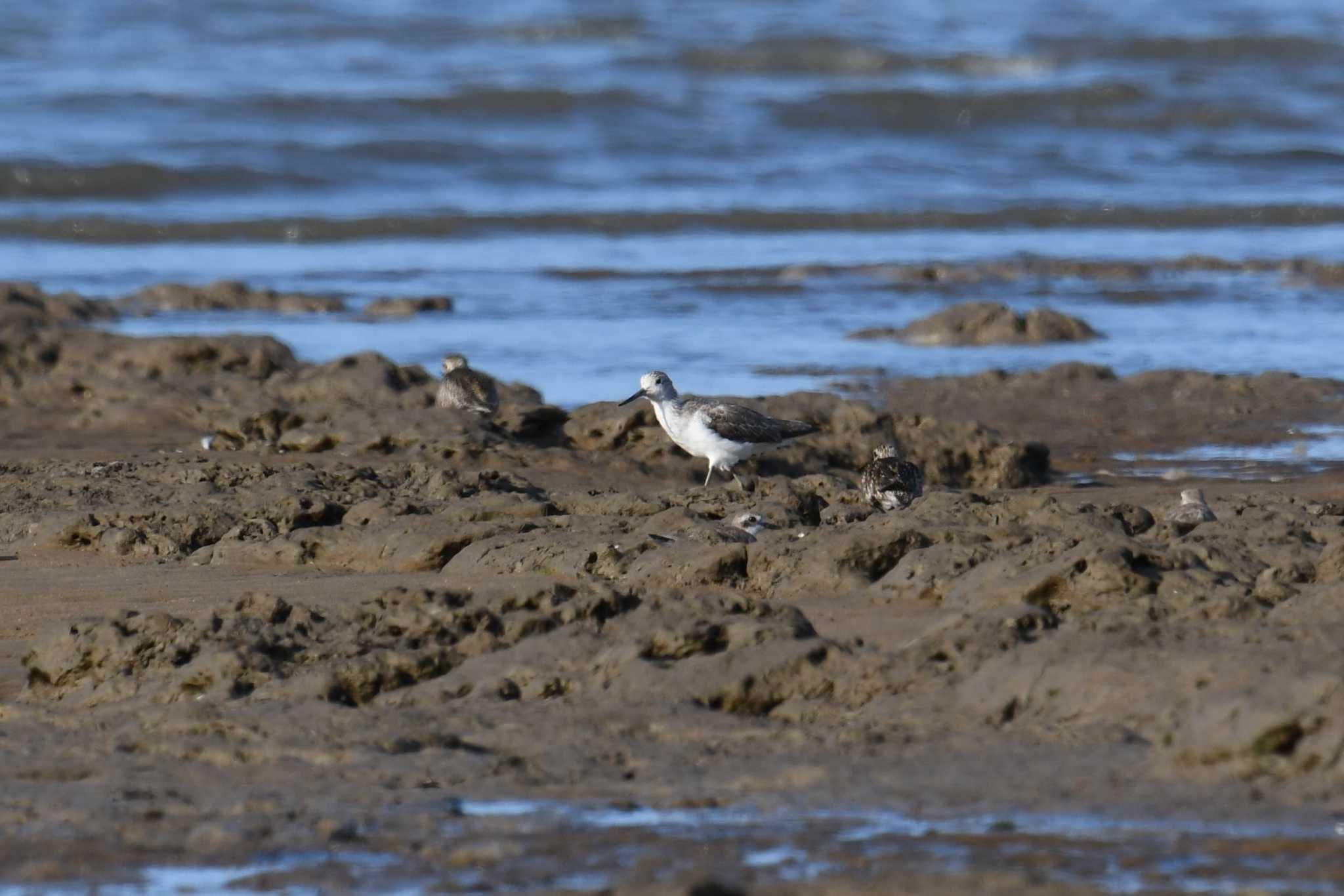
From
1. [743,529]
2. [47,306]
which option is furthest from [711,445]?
[47,306]

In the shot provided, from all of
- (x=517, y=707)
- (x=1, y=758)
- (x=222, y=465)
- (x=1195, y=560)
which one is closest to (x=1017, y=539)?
(x=1195, y=560)

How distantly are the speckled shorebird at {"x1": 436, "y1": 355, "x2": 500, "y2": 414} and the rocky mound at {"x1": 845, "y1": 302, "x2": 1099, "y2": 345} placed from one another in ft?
14.4

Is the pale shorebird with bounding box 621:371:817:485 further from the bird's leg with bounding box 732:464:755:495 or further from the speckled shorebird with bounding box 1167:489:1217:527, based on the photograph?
the speckled shorebird with bounding box 1167:489:1217:527

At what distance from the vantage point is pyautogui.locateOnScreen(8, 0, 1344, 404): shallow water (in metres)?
14.5

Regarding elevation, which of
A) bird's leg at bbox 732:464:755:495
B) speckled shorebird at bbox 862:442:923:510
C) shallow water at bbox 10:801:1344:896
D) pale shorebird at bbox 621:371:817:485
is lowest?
shallow water at bbox 10:801:1344:896

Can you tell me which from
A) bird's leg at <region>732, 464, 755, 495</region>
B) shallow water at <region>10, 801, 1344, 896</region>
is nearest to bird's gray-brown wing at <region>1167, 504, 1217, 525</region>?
bird's leg at <region>732, 464, 755, 495</region>

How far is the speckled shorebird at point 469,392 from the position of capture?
32.0 feet

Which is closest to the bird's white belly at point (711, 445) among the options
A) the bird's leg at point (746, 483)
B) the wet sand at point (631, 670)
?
the bird's leg at point (746, 483)

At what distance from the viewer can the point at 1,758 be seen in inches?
186

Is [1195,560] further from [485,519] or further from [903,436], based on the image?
[903,436]

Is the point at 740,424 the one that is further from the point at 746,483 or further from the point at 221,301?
the point at 221,301

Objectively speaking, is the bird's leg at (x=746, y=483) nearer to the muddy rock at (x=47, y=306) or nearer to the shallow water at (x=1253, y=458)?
the shallow water at (x=1253, y=458)

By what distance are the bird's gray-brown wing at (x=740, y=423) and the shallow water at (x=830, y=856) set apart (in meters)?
4.63

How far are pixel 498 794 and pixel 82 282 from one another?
14.2 m
